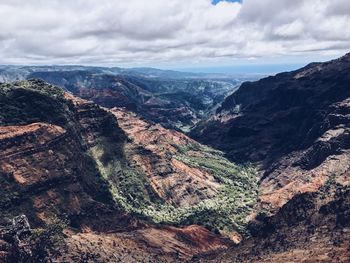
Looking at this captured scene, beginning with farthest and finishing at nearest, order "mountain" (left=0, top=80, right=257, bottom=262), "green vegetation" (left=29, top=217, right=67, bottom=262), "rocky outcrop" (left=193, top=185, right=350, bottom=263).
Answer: "mountain" (left=0, top=80, right=257, bottom=262) < "green vegetation" (left=29, top=217, right=67, bottom=262) < "rocky outcrop" (left=193, top=185, right=350, bottom=263)

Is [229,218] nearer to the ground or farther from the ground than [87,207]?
nearer to the ground

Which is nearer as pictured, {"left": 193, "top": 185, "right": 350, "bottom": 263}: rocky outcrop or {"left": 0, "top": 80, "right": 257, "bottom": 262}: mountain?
{"left": 193, "top": 185, "right": 350, "bottom": 263}: rocky outcrop

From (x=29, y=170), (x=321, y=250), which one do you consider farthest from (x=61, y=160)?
(x=321, y=250)

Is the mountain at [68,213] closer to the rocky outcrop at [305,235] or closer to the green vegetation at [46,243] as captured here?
the green vegetation at [46,243]

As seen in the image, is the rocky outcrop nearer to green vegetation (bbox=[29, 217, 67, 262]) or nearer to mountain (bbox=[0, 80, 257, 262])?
mountain (bbox=[0, 80, 257, 262])

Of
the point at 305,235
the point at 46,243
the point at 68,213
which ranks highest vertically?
the point at 305,235

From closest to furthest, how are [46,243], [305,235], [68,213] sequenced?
[305,235] → [46,243] → [68,213]

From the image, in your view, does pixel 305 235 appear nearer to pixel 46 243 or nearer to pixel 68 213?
pixel 46 243

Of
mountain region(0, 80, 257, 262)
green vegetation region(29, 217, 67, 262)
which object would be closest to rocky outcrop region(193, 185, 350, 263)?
mountain region(0, 80, 257, 262)

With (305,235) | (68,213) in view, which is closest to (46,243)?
(68,213)

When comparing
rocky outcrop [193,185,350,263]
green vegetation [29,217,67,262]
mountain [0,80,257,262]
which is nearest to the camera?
rocky outcrop [193,185,350,263]

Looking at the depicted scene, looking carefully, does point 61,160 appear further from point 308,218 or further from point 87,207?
point 308,218
